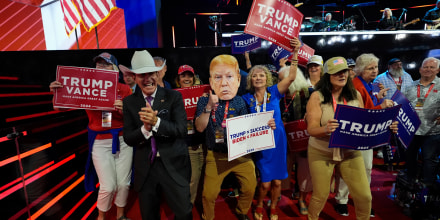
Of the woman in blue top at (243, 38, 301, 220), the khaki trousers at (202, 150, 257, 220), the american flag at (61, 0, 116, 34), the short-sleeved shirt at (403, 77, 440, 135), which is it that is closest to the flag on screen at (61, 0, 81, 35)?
the american flag at (61, 0, 116, 34)

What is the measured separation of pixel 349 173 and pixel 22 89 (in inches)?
200

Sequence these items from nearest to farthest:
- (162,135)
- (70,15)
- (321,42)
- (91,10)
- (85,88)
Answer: (162,135) → (85,88) → (91,10) → (70,15) → (321,42)

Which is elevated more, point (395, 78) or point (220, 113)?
point (395, 78)

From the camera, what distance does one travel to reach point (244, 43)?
3.95 m

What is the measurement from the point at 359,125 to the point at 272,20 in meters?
1.51

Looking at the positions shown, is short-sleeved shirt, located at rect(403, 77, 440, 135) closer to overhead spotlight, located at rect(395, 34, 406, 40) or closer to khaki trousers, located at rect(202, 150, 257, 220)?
khaki trousers, located at rect(202, 150, 257, 220)

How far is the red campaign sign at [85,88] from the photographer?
2.36 m

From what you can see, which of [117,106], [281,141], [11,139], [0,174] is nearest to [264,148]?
[281,141]

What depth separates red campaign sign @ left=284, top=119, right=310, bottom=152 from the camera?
121 inches

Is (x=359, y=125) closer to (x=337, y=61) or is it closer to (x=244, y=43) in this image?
(x=337, y=61)

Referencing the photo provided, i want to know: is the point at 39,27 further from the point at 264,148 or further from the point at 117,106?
the point at 264,148

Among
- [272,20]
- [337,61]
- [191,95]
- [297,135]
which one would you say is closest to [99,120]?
[191,95]

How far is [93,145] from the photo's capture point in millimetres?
2574

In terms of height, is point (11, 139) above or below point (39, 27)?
below
